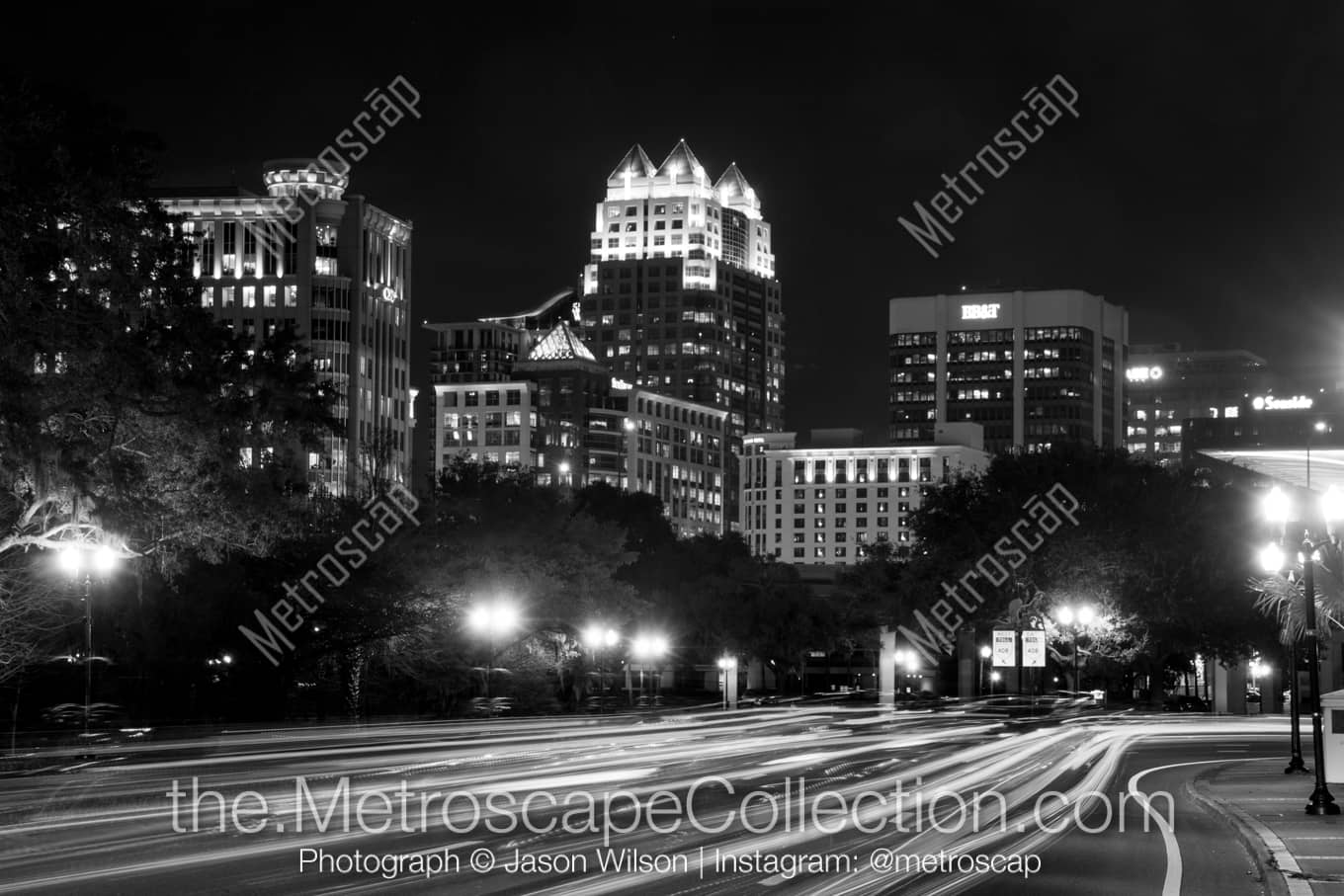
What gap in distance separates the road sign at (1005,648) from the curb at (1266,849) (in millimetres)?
37174

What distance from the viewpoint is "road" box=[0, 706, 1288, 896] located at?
18.4m

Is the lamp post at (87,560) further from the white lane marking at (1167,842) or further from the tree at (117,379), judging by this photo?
the white lane marking at (1167,842)

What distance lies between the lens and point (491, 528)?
6981 cm

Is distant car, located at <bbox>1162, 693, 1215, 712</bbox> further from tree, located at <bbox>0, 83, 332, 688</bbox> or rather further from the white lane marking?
tree, located at <bbox>0, 83, 332, 688</bbox>

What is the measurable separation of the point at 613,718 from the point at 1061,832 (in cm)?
3757

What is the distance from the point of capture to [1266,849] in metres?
21.3

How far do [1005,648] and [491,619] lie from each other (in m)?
20.9

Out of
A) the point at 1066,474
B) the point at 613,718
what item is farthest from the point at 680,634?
the point at 613,718

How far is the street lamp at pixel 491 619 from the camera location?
65.8 meters

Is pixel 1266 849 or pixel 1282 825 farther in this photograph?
pixel 1282 825

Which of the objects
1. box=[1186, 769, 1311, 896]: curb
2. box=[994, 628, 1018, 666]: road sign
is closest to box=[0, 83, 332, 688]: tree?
box=[1186, 769, 1311, 896]: curb

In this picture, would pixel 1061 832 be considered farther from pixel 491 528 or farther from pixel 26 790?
pixel 491 528

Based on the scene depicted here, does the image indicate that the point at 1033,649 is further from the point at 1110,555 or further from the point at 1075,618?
the point at 1110,555

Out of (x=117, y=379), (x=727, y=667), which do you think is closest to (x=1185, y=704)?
(x=727, y=667)
